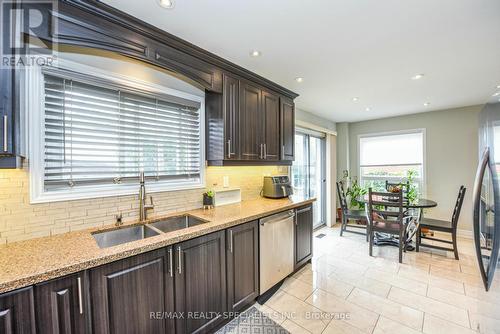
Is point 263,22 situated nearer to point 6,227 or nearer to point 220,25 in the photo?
point 220,25

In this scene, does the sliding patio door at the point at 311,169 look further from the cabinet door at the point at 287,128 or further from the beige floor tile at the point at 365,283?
the beige floor tile at the point at 365,283

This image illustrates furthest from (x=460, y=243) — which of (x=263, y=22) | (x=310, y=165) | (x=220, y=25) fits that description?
(x=220, y=25)

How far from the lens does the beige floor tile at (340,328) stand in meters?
1.79

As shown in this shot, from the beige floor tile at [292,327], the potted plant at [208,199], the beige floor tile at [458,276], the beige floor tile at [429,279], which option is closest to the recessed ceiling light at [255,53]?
the potted plant at [208,199]

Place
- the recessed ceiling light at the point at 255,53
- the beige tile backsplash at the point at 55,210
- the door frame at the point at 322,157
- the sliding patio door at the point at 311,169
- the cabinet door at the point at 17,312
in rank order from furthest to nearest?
the door frame at the point at 322,157 < the sliding patio door at the point at 311,169 < the recessed ceiling light at the point at 255,53 < the beige tile backsplash at the point at 55,210 < the cabinet door at the point at 17,312

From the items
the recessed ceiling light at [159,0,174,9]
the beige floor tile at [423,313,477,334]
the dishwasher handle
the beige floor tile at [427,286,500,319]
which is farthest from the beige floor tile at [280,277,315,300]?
the recessed ceiling light at [159,0,174,9]

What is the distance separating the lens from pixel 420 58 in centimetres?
212

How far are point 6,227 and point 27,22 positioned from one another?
1235mm

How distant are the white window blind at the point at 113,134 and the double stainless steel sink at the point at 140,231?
16.3 inches

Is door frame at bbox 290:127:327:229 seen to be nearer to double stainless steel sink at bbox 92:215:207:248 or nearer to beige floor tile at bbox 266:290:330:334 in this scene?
beige floor tile at bbox 266:290:330:334

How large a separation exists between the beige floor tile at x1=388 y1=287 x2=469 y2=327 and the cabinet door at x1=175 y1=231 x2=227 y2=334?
186cm

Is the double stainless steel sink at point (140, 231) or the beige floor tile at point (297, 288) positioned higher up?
the double stainless steel sink at point (140, 231)

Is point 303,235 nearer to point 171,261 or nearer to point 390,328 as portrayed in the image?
point 390,328

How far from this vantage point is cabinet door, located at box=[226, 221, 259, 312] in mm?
1849
